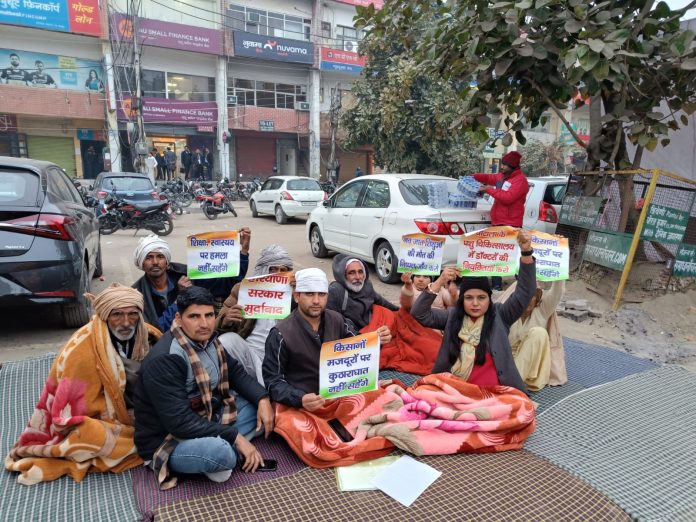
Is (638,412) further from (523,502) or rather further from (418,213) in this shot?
(418,213)

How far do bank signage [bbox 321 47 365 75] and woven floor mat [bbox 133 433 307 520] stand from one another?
2668cm

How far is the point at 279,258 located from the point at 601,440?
2486 mm

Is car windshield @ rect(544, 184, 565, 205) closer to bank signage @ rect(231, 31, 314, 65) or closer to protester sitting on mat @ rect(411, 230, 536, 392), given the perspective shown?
protester sitting on mat @ rect(411, 230, 536, 392)

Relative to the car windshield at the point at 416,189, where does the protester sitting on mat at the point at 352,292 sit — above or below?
below

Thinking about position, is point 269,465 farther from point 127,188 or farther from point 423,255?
point 127,188

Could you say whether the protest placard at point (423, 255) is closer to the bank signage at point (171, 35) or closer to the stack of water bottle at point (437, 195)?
the stack of water bottle at point (437, 195)

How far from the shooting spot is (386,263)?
725 centimetres

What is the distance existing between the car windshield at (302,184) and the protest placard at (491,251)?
11.7 metres

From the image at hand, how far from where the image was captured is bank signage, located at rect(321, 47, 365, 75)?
87.6 feet

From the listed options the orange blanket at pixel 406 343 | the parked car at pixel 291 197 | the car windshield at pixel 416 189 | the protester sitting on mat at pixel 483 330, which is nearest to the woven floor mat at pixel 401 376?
the orange blanket at pixel 406 343

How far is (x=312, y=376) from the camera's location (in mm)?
3029

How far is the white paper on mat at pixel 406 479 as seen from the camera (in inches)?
98.1

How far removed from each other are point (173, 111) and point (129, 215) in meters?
13.2

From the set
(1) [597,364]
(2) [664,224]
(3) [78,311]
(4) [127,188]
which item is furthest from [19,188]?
(4) [127,188]
